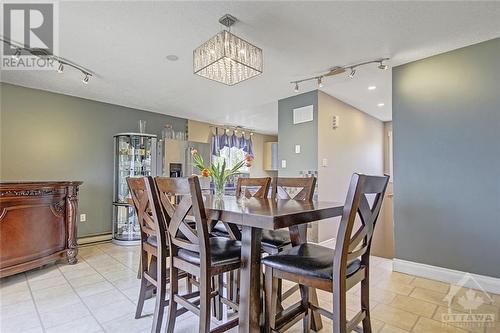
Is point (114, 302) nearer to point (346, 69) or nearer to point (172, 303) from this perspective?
point (172, 303)

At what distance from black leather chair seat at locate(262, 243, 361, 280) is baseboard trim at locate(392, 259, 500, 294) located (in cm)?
192

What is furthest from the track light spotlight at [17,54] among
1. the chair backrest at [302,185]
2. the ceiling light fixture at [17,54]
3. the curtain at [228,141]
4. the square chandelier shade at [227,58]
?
the curtain at [228,141]

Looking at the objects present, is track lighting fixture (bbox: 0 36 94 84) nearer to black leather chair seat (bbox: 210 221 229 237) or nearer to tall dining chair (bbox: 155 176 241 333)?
tall dining chair (bbox: 155 176 241 333)

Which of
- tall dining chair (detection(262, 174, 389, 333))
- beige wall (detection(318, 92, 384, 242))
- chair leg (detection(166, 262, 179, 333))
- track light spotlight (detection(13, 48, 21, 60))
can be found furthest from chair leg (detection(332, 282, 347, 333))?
track light spotlight (detection(13, 48, 21, 60))

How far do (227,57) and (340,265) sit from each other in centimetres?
165

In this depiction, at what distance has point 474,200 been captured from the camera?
2600 millimetres

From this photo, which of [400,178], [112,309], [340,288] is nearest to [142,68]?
[112,309]

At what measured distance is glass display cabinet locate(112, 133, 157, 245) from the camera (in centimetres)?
445

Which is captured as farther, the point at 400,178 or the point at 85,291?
the point at 400,178

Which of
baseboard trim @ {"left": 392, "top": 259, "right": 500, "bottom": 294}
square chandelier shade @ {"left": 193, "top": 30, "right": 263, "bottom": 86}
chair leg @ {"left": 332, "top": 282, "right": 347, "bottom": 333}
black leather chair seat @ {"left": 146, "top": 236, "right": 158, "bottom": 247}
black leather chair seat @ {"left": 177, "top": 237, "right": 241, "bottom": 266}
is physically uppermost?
square chandelier shade @ {"left": 193, "top": 30, "right": 263, "bottom": 86}

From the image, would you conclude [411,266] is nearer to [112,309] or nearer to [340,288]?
[340,288]

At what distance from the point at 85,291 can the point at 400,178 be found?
354 centimetres

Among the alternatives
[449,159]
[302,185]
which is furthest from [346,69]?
[302,185]

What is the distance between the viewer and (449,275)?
2693mm
